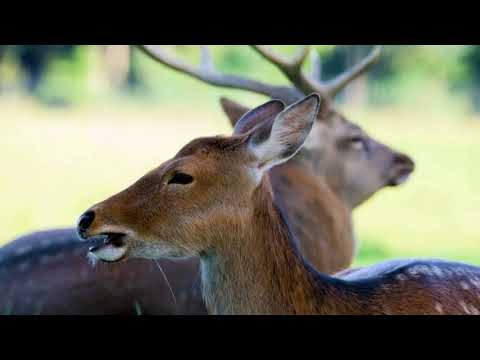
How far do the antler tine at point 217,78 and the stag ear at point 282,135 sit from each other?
237 cm

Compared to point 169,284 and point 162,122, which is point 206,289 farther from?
point 162,122

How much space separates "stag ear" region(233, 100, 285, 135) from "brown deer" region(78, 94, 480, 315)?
0.27m

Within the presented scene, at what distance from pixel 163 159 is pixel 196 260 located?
29.7 ft

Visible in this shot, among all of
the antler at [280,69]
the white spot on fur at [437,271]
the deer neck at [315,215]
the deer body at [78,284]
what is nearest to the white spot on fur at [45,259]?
the deer body at [78,284]

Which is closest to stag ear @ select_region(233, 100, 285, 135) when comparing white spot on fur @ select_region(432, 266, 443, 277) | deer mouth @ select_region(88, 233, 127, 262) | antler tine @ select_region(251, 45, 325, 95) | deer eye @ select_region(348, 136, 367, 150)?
deer mouth @ select_region(88, 233, 127, 262)

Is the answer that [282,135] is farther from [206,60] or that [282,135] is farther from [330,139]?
[206,60]

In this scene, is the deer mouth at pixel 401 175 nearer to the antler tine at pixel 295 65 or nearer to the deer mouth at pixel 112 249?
the antler tine at pixel 295 65

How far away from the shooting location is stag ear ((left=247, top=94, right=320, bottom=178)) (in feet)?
11.2

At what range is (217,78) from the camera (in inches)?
242
